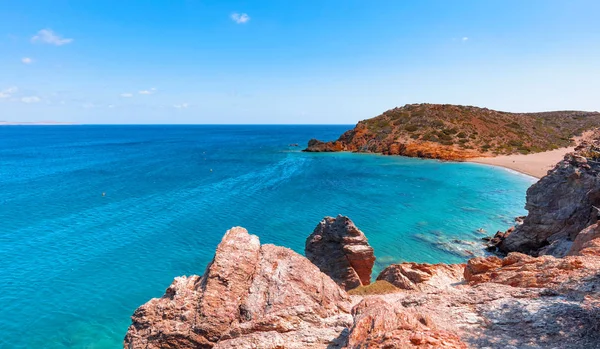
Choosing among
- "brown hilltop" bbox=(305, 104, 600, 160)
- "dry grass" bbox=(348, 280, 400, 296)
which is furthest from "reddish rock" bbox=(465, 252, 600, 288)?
"brown hilltop" bbox=(305, 104, 600, 160)

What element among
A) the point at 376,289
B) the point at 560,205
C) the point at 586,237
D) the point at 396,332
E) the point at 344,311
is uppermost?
the point at 560,205

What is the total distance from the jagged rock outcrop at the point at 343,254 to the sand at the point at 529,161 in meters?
61.4

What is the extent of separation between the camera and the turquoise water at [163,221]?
978 inches

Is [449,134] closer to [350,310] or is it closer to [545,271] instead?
[545,271]

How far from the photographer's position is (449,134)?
106m

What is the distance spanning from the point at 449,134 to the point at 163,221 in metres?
95.9

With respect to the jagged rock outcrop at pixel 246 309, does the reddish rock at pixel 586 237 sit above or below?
above

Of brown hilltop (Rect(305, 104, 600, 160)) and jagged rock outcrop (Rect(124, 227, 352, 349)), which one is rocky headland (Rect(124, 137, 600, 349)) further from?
brown hilltop (Rect(305, 104, 600, 160))

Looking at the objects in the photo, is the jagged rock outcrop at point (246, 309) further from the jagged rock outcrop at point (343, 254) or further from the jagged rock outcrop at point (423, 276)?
the jagged rock outcrop at point (343, 254)

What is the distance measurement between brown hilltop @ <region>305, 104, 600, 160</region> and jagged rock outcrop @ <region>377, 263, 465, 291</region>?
7629cm

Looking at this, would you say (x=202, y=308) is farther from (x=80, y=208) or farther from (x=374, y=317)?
(x=80, y=208)

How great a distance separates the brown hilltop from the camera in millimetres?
99062

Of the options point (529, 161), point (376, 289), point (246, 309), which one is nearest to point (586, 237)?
point (376, 289)

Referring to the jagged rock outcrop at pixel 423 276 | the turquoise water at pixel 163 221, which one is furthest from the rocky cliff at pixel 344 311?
the turquoise water at pixel 163 221
